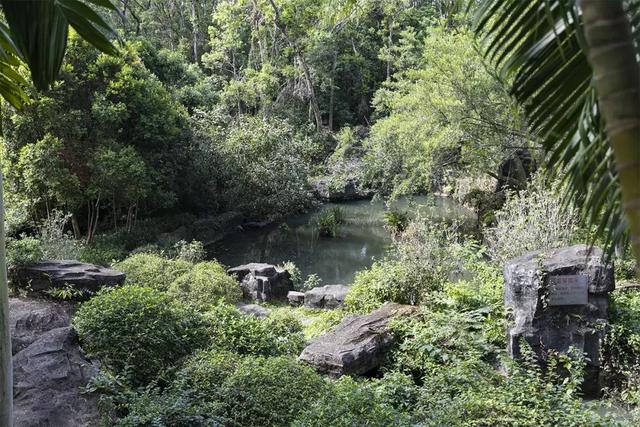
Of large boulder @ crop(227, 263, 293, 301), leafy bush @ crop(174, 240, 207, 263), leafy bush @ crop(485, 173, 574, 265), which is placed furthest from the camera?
leafy bush @ crop(174, 240, 207, 263)

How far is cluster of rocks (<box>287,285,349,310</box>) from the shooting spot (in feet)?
31.9

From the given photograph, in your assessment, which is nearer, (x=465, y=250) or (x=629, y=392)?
(x=629, y=392)

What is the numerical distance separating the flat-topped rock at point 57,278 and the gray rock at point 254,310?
2267 millimetres

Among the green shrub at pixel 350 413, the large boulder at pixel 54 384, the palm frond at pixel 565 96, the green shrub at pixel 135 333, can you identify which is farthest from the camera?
the green shrub at pixel 135 333

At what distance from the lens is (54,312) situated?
675cm

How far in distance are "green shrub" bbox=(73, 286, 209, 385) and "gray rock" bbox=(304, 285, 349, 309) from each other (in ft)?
13.2

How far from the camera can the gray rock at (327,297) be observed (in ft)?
31.9

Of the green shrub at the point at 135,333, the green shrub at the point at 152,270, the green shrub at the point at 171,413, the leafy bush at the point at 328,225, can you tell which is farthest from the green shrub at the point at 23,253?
the leafy bush at the point at 328,225

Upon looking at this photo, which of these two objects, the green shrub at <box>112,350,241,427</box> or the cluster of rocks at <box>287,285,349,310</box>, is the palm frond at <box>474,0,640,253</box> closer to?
the green shrub at <box>112,350,241,427</box>

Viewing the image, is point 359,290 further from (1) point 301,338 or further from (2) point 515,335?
(2) point 515,335

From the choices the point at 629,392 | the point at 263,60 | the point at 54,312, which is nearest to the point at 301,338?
the point at 54,312

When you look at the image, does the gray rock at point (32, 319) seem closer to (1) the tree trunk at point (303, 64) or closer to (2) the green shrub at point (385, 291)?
(2) the green shrub at point (385, 291)

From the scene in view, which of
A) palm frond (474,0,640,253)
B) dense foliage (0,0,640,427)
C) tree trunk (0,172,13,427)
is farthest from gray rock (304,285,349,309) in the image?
palm frond (474,0,640,253)

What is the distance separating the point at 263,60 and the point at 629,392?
25.5 m
